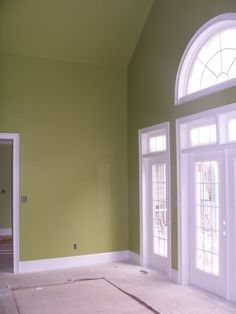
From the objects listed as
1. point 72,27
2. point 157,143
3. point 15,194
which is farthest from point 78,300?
point 72,27

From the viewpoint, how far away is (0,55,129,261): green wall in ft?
20.7

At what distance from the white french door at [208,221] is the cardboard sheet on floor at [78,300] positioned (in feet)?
3.32

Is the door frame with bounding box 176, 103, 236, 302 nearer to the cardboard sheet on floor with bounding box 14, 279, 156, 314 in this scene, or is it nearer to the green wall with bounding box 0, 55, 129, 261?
the cardboard sheet on floor with bounding box 14, 279, 156, 314

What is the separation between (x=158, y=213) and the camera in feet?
20.5

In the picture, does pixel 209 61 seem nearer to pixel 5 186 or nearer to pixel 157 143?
pixel 157 143

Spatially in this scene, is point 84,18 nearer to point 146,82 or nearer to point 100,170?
point 146,82

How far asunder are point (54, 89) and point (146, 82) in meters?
1.58

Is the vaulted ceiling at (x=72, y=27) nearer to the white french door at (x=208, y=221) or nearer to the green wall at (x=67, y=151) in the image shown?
the green wall at (x=67, y=151)

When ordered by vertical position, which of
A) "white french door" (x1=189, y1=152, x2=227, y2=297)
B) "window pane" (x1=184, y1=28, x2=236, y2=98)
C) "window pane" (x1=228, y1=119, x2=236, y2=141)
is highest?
"window pane" (x1=184, y1=28, x2=236, y2=98)

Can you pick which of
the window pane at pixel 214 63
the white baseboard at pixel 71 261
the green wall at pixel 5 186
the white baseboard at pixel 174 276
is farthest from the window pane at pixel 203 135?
the green wall at pixel 5 186

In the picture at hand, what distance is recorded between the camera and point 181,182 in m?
5.43

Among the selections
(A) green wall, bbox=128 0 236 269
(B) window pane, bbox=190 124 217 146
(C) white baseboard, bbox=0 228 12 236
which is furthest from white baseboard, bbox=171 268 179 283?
(C) white baseboard, bbox=0 228 12 236

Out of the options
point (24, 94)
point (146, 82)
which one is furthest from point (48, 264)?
point (146, 82)

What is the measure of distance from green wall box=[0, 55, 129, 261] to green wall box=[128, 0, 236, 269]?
0.95ft
